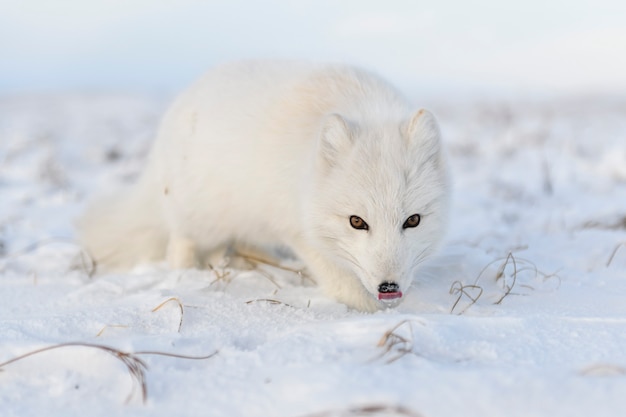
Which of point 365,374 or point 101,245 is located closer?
point 365,374

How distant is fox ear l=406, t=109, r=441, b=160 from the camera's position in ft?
9.69

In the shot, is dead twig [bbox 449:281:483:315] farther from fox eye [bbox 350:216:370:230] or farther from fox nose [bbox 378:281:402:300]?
fox eye [bbox 350:216:370:230]

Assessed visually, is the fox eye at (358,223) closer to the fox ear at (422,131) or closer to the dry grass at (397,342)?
the fox ear at (422,131)

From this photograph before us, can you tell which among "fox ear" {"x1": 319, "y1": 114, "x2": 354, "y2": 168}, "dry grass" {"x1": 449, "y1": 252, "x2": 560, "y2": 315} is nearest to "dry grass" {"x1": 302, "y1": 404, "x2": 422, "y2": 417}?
"dry grass" {"x1": 449, "y1": 252, "x2": 560, "y2": 315}

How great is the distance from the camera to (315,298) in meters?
3.12

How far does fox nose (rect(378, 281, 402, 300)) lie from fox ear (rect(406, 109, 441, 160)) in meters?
0.72

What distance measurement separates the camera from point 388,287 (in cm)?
259

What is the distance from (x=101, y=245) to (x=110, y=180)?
15.2 feet

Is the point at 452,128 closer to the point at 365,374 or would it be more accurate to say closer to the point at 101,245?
the point at 101,245

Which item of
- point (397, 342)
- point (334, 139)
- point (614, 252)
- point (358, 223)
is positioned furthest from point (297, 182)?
point (614, 252)

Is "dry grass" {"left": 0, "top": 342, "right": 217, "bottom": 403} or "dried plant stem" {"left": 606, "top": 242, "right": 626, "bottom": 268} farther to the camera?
"dried plant stem" {"left": 606, "top": 242, "right": 626, "bottom": 268}

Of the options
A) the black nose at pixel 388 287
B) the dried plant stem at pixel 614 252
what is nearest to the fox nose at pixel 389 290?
the black nose at pixel 388 287

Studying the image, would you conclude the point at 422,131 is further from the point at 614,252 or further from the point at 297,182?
the point at 614,252

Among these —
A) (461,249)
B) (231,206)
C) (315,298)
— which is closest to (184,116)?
(231,206)
